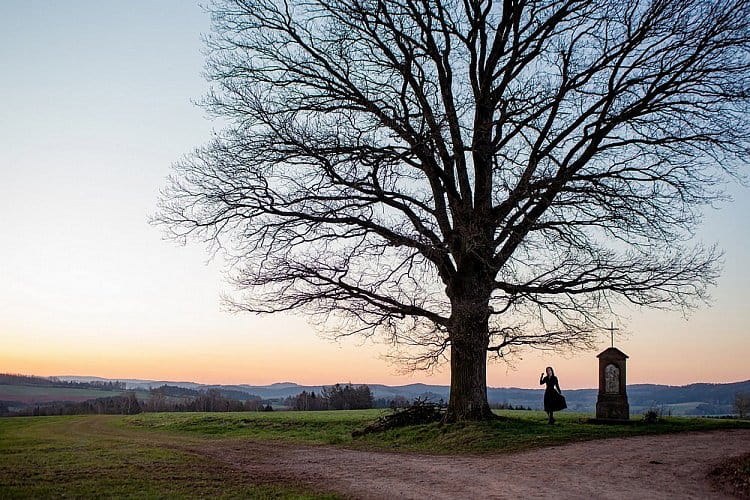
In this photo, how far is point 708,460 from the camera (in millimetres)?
13133

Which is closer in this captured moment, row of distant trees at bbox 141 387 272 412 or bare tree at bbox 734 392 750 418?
bare tree at bbox 734 392 750 418

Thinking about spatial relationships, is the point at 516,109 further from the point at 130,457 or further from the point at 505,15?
the point at 130,457

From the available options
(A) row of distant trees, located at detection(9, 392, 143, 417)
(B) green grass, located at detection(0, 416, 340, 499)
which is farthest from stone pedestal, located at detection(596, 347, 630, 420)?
(A) row of distant trees, located at detection(9, 392, 143, 417)

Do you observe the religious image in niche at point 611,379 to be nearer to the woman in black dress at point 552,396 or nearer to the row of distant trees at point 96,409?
the woman in black dress at point 552,396

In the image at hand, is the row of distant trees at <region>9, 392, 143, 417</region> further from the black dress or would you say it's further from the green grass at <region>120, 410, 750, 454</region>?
the black dress

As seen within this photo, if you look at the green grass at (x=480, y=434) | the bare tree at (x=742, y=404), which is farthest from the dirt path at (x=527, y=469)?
the bare tree at (x=742, y=404)

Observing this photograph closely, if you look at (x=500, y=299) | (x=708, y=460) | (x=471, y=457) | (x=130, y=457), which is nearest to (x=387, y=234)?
(x=500, y=299)

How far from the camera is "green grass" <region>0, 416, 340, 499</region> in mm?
11352

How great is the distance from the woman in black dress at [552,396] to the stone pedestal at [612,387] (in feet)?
3.85

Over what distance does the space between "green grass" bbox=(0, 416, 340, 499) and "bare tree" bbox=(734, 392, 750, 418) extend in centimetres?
2146

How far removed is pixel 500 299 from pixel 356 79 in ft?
25.6

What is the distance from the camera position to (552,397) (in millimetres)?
21406

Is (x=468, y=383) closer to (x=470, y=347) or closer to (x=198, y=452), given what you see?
(x=470, y=347)

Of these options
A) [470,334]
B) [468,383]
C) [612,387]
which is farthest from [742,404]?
[470,334]
